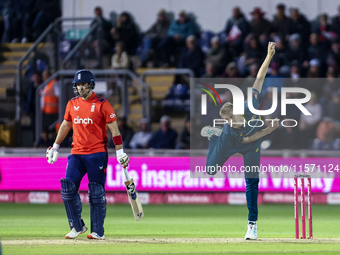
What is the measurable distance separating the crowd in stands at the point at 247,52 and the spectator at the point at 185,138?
0.03 meters

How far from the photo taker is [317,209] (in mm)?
13984

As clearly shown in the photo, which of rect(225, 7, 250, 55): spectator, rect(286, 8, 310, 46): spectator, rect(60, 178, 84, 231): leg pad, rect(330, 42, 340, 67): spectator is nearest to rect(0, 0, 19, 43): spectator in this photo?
rect(225, 7, 250, 55): spectator

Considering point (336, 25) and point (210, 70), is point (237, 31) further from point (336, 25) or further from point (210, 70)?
point (336, 25)

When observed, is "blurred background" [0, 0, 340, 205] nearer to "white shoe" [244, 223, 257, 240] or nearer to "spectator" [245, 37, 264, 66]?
"spectator" [245, 37, 264, 66]

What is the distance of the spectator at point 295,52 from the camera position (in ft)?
56.9

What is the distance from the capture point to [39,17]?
2017 cm

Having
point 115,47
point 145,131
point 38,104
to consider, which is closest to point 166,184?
point 145,131

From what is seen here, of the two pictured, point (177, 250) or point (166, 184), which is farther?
point (166, 184)

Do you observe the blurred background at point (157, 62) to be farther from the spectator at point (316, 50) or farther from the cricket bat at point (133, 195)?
the cricket bat at point (133, 195)

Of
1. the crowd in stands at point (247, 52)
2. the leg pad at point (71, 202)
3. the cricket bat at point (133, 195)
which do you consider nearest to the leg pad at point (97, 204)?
the leg pad at point (71, 202)

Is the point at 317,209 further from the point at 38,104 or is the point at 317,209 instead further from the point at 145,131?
the point at 38,104

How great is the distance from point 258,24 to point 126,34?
13.3ft

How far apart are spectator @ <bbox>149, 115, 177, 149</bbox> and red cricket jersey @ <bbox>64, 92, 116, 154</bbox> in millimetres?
7486

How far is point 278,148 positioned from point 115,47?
662cm
